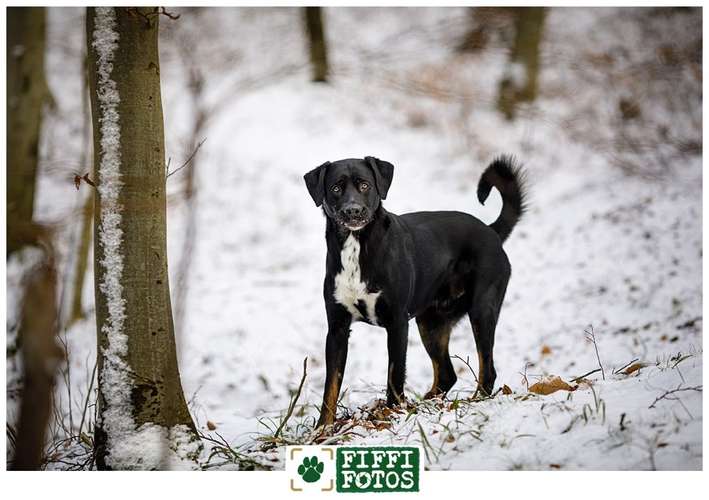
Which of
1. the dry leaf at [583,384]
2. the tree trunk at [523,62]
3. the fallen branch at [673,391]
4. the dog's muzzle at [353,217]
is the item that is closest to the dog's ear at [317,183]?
the dog's muzzle at [353,217]

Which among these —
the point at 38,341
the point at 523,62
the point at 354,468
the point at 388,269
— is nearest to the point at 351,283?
the point at 388,269

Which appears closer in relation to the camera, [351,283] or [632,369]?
[351,283]

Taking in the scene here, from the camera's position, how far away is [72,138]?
916cm

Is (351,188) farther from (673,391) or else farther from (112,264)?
(673,391)

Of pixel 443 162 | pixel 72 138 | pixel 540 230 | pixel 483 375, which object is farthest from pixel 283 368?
pixel 72 138

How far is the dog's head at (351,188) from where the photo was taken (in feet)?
11.5

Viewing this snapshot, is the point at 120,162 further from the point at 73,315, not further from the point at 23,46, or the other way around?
the point at 23,46

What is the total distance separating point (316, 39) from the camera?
720cm

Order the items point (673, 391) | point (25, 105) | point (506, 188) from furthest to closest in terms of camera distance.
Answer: point (25, 105), point (506, 188), point (673, 391)

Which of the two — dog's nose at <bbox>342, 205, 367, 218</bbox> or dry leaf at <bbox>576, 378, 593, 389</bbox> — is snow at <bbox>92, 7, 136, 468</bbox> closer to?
dog's nose at <bbox>342, 205, 367, 218</bbox>

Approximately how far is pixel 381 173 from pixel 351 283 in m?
0.65

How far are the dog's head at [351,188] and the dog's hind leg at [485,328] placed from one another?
964 mm

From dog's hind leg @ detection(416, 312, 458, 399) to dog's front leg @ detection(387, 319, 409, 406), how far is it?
56cm
